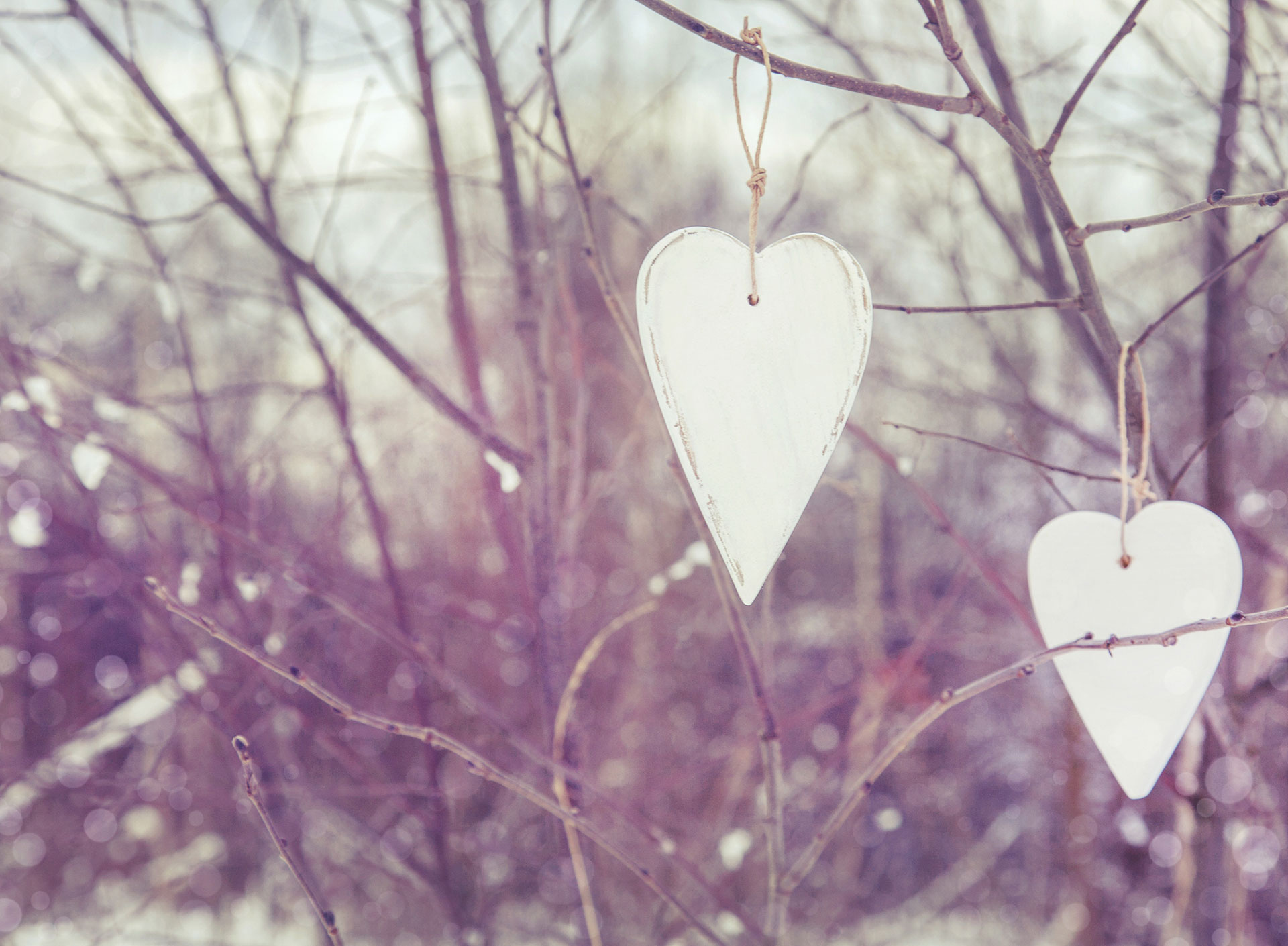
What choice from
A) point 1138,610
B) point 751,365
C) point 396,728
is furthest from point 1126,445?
point 396,728

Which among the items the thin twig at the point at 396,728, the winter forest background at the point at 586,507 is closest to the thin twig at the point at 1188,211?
the winter forest background at the point at 586,507

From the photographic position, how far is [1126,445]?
1.63 feet

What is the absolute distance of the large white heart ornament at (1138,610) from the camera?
504 mm

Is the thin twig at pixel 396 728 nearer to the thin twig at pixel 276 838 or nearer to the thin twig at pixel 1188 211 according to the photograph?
the thin twig at pixel 276 838

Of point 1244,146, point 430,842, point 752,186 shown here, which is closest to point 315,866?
point 430,842

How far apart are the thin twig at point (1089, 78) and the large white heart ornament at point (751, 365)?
0.40ft

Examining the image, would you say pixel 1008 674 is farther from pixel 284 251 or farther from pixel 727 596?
pixel 284 251

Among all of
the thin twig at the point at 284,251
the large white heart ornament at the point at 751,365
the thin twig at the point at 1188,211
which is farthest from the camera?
the thin twig at the point at 284,251

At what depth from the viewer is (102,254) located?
3.22ft

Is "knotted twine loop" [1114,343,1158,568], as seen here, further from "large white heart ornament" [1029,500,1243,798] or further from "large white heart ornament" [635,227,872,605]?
"large white heart ornament" [635,227,872,605]

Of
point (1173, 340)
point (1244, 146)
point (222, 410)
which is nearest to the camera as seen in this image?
point (1244, 146)

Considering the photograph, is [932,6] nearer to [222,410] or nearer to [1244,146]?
[1244,146]

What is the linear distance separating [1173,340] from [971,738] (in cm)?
180

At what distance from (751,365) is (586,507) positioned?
493mm
